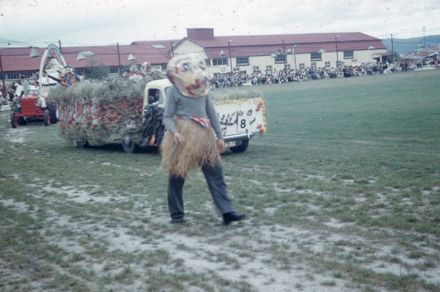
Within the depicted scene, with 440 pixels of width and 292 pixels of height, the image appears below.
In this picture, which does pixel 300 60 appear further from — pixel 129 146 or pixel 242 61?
pixel 129 146

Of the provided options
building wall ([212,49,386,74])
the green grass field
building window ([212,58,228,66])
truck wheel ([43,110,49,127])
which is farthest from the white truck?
building window ([212,58,228,66])

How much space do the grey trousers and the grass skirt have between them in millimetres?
96

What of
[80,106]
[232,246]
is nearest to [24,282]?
[232,246]

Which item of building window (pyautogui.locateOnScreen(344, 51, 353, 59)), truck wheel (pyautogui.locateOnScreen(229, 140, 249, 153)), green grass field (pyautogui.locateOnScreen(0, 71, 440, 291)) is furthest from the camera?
building window (pyautogui.locateOnScreen(344, 51, 353, 59))

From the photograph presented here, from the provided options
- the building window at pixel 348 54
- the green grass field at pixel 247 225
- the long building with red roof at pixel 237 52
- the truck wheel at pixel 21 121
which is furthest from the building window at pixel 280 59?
the green grass field at pixel 247 225

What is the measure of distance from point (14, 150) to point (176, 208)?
1093cm

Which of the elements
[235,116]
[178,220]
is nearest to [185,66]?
[178,220]

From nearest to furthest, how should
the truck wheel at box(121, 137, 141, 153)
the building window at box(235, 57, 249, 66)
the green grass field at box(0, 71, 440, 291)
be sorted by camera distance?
the green grass field at box(0, 71, 440, 291)
the truck wheel at box(121, 137, 141, 153)
the building window at box(235, 57, 249, 66)

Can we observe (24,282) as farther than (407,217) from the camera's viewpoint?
No

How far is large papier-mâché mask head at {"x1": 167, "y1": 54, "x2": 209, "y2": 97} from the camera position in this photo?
6.29 metres

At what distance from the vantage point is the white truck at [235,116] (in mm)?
12164

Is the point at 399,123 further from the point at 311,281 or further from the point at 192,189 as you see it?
the point at 311,281

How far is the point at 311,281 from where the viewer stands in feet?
13.9

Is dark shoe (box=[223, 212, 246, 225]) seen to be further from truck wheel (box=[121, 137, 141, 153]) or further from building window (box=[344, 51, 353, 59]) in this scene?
building window (box=[344, 51, 353, 59])
